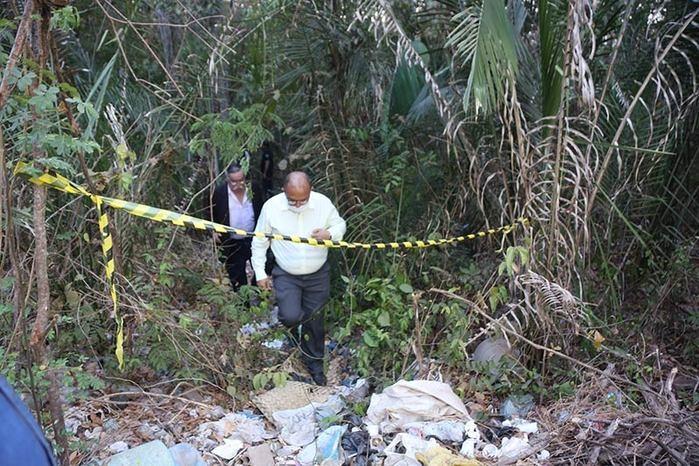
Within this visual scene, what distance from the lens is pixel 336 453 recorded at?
347 cm

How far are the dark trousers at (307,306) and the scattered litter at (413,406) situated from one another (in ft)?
3.23

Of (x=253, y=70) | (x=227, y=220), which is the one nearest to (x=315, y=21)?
(x=253, y=70)

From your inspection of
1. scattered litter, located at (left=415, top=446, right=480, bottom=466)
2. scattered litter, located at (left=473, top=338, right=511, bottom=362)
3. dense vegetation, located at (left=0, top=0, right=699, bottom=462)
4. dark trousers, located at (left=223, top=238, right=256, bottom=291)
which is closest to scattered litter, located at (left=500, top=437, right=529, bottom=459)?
scattered litter, located at (left=415, top=446, right=480, bottom=466)

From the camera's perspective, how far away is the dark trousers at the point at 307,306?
14.9 ft

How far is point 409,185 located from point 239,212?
4.89 feet

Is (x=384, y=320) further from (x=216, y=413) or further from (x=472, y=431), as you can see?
(x=216, y=413)

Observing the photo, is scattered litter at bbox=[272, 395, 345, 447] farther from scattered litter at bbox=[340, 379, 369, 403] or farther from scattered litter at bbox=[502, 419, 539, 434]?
scattered litter at bbox=[502, 419, 539, 434]

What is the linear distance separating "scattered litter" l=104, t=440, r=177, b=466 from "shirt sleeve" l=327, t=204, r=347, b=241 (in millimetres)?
1861

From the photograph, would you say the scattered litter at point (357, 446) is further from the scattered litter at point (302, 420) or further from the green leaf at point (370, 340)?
the green leaf at point (370, 340)

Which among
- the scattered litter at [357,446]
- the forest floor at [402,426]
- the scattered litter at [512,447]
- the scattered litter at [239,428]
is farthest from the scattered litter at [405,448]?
the scattered litter at [239,428]

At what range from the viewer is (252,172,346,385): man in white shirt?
175 inches

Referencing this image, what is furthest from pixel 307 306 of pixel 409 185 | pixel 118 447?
pixel 118 447

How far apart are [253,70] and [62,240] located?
2.46 m

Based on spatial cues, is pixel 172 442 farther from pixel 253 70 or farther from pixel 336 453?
pixel 253 70
